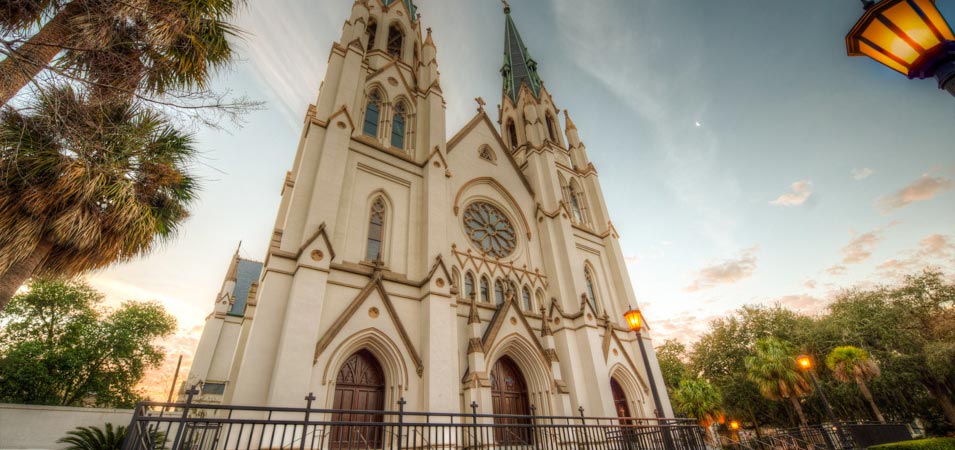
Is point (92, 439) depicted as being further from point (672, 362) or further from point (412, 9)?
point (672, 362)

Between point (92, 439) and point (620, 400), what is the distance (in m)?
18.3

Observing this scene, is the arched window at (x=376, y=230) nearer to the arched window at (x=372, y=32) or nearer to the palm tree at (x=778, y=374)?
the arched window at (x=372, y=32)

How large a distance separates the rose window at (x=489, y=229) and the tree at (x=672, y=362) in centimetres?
3481

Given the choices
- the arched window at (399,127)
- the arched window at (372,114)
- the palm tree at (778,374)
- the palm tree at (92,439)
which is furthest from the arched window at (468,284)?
the palm tree at (778,374)

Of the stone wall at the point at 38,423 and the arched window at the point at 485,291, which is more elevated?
the arched window at the point at 485,291

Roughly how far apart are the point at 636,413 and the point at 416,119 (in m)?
15.4

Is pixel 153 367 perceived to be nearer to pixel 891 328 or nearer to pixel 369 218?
pixel 369 218

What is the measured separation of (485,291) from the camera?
1495 centimetres

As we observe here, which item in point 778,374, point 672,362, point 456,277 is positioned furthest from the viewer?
point 672,362

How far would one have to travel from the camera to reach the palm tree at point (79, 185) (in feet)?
17.1

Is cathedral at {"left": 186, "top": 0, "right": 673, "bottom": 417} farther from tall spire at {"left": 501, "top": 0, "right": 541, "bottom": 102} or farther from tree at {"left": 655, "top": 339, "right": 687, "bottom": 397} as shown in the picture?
tree at {"left": 655, "top": 339, "right": 687, "bottom": 397}

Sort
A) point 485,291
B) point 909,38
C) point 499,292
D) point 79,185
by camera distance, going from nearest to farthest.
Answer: point 909,38 → point 79,185 → point 485,291 → point 499,292

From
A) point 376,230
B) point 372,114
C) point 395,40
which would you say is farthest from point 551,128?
point 376,230

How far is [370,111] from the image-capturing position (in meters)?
16.2
